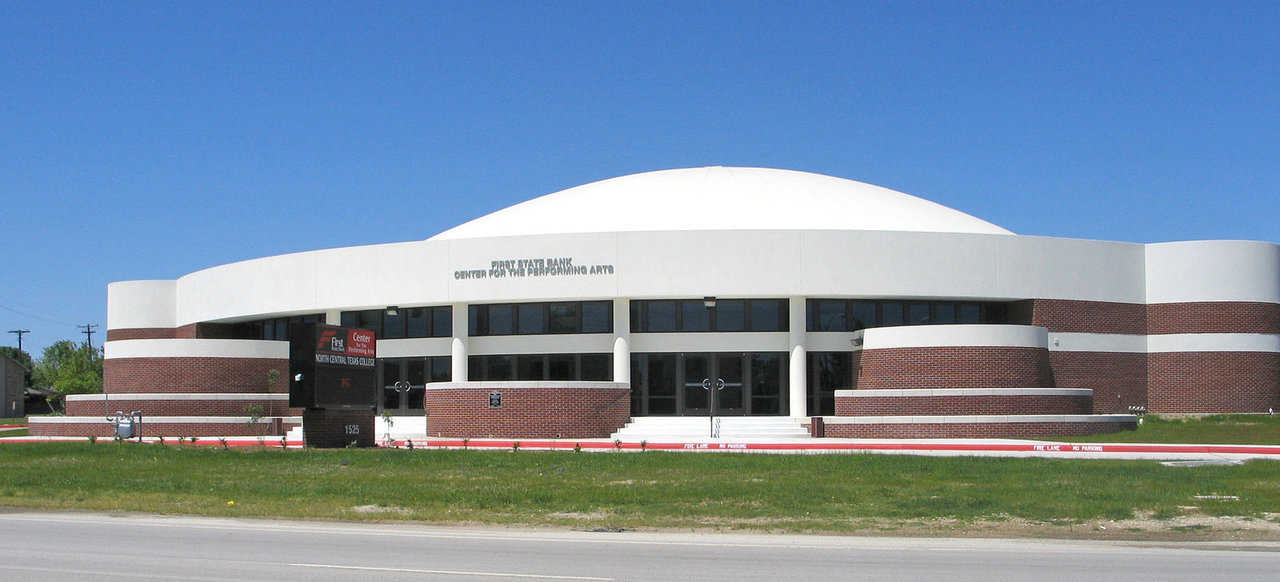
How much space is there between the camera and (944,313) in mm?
46625

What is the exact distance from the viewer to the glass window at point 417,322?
161 feet

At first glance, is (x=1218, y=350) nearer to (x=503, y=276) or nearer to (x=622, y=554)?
(x=503, y=276)

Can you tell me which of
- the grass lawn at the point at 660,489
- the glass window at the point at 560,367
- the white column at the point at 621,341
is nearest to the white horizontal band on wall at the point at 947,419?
→ the white column at the point at 621,341

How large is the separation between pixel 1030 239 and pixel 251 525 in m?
33.9

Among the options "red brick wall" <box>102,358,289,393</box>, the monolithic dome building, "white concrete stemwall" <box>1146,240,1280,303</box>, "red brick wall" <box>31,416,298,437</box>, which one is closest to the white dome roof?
the monolithic dome building

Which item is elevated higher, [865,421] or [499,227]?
[499,227]

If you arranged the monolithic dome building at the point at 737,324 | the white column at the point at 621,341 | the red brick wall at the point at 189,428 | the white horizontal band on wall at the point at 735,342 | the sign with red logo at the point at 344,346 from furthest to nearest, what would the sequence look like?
the red brick wall at the point at 189,428, the white horizontal band on wall at the point at 735,342, the white column at the point at 621,341, the monolithic dome building at the point at 737,324, the sign with red logo at the point at 344,346

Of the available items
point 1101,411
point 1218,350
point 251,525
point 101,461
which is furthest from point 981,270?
point 251,525

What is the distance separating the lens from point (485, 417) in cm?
4025

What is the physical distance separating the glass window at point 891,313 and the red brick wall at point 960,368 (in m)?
4.67

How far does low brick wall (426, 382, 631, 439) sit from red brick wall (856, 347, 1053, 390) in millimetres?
9545

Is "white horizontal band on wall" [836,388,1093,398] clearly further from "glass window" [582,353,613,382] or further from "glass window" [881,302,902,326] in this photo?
"glass window" [582,353,613,382]

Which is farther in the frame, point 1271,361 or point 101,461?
point 1271,361

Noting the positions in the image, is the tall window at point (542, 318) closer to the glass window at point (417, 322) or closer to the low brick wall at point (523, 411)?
the glass window at point (417, 322)
